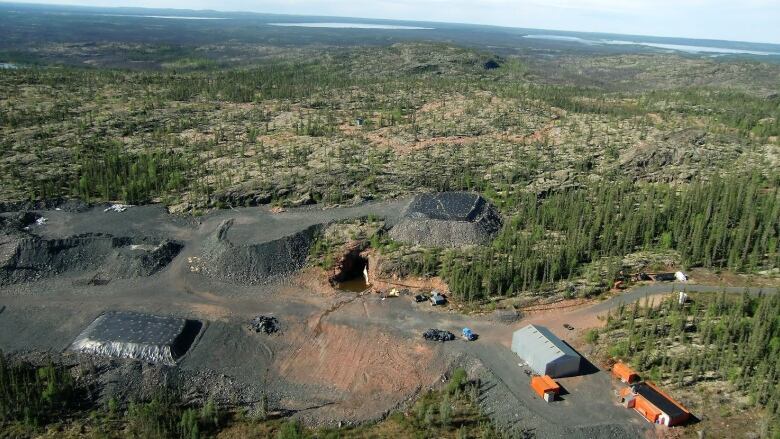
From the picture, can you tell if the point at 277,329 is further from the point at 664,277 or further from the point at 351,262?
the point at 664,277

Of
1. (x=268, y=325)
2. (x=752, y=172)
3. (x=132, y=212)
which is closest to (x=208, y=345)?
(x=268, y=325)

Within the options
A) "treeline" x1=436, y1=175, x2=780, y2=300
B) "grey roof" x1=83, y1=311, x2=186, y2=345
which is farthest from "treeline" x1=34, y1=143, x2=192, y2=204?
"treeline" x1=436, y1=175, x2=780, y2=300

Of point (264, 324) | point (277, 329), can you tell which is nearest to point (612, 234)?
point (277, 329)

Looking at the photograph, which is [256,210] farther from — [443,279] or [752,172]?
[752,172]

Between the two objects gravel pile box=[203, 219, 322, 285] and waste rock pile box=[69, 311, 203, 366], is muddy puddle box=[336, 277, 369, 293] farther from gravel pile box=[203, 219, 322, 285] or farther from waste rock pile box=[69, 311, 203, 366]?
waste rock pile box=[69, 311, 203, 366]

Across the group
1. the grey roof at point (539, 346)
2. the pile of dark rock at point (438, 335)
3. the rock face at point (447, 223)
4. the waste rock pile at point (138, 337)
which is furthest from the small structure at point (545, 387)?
the waste rock pile at point (138, 337)

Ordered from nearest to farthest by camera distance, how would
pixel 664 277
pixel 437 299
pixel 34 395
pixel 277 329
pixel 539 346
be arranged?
pixel 34 395 → pixel 539 346 → pixel 277 329 → pixel 437 299 → pixel 664 277
